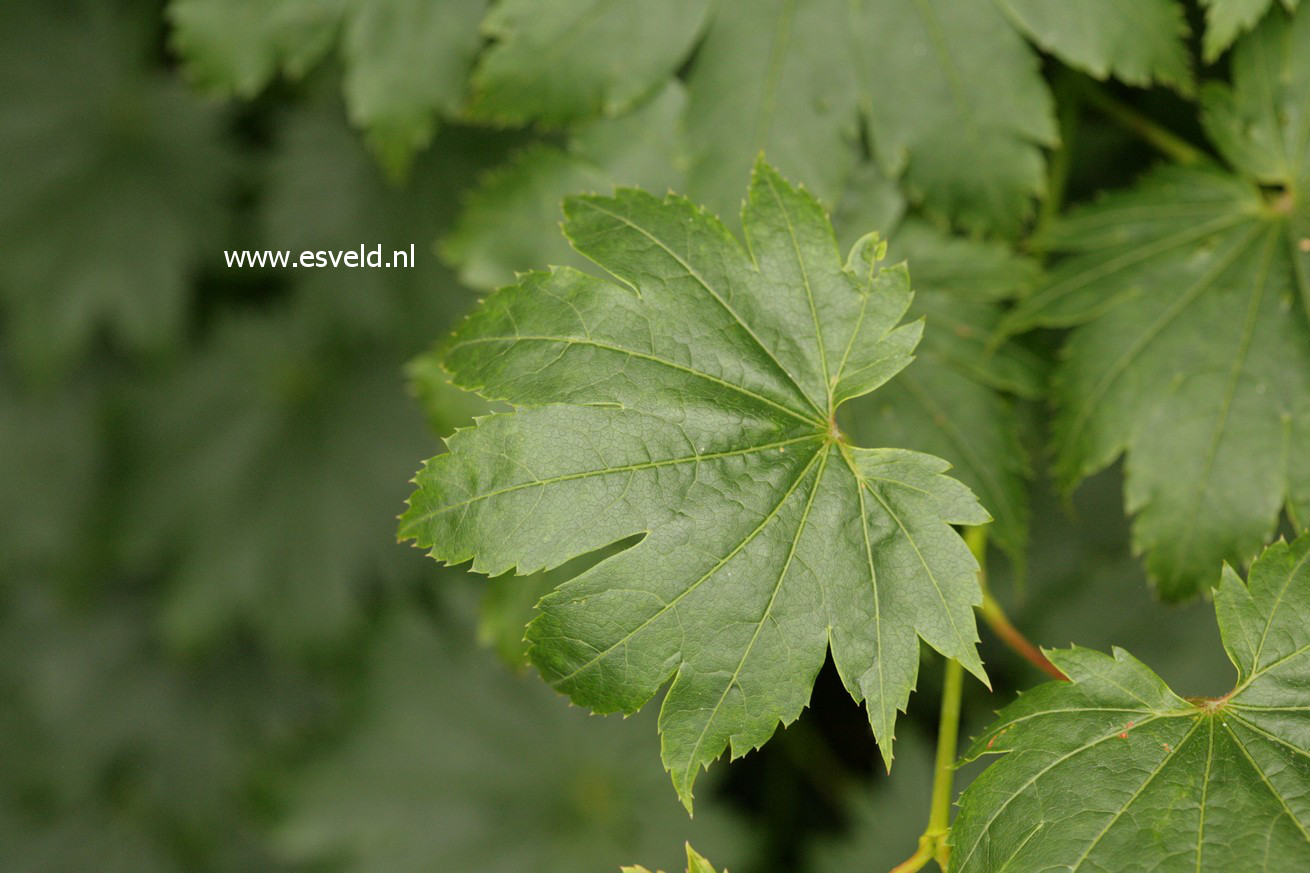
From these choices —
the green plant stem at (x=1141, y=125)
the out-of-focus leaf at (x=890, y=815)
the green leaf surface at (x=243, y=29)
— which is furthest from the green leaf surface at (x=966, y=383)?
the out-of-focus leaf at (x=890, y=815)

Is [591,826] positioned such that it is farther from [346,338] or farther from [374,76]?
[374,76]

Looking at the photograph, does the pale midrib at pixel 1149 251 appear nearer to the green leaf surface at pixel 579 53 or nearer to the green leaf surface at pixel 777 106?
the green leaf surface at pixel 777 106

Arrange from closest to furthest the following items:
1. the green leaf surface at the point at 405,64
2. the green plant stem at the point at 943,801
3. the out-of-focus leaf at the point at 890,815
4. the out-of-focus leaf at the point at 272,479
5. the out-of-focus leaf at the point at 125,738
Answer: the green plant stem at the point at 943,801 < the green leaf surface at the point at 405,64 < the out-of-focus leaf at the point at 890,815 < the out-of-focus leaf at the point at 272,479 < the out-of-focus leaf at the point at 125,738

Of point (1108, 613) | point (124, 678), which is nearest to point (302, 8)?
point (1108, 613)

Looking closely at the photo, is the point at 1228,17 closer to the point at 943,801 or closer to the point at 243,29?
the point at 943,801

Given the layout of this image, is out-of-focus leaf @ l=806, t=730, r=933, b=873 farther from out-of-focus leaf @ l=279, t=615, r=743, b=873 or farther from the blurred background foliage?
out-of-focus leaf @ l=279, t=615, r=743, b=873

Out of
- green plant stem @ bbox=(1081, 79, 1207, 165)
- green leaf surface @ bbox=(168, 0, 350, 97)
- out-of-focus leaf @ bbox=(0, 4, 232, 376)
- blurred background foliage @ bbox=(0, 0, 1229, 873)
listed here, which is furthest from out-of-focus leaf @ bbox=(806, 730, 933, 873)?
out-of-focus leaf @ bbox=(0, 4, 232, 376)
